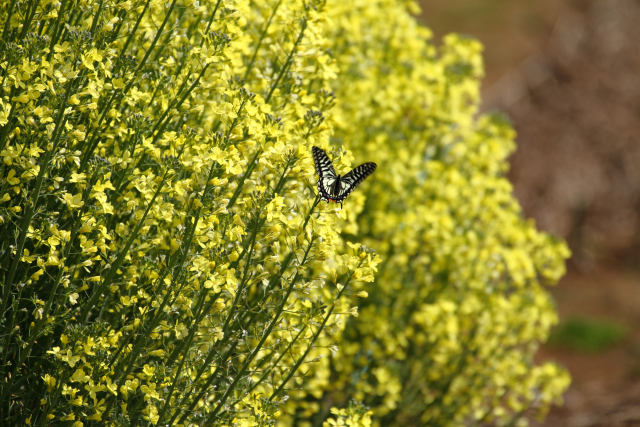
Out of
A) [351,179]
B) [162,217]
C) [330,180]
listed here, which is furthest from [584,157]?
[162,217]

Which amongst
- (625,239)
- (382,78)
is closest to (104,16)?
(382,78)

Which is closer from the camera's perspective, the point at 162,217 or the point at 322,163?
the point at 162,217

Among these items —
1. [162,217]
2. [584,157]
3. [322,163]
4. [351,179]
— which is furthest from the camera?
[584,157]

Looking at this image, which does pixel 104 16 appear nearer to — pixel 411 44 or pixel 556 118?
pixel 411 44

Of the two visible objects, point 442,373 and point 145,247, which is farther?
point 442,373

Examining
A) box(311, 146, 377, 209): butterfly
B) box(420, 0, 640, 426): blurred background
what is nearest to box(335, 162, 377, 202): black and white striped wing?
box(311, 146, 377, 209): butterfly

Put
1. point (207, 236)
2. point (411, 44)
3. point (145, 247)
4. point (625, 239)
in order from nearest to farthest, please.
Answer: point (207, 236), point (145, 247), point (411, 44), point (625, 239)

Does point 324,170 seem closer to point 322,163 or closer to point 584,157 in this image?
point 322,163

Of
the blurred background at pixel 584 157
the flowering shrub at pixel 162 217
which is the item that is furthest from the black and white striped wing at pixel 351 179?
the blurred background at pixel 584 157
